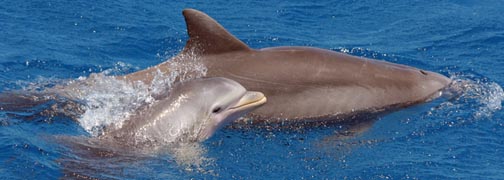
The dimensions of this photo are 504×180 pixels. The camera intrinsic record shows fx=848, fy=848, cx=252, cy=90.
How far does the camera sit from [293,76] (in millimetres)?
10039

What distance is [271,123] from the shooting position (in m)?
9.93

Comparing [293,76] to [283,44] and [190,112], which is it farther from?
[283,44]

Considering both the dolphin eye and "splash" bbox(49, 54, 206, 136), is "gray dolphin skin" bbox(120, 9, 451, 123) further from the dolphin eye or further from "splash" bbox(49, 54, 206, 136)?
the dolphin eye

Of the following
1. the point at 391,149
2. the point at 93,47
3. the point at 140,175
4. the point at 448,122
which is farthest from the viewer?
the point at 93,47

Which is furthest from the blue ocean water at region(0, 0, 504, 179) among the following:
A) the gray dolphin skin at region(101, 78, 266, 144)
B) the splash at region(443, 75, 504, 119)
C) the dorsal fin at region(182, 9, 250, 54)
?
the dorsal fin at region(182, 9, 250, 54)

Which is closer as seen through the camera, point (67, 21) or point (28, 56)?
point (28, 56)

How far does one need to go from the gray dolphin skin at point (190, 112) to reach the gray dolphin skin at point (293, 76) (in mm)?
706

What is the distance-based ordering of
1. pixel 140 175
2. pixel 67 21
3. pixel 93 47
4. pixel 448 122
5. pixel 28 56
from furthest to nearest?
1. pixel 67 21
2. pixel 93 47
3. pixel 28 56
4. pixel 448 122
5. pixel 140 175

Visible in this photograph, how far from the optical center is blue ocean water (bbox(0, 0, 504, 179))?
28.3ft

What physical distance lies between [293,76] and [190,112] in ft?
5.27

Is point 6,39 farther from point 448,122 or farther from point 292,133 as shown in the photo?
point 448,122

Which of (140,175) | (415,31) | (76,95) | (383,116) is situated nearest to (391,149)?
(383,116)

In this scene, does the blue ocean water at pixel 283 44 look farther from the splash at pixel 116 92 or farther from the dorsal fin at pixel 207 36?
the dorsal fin at pixel 207 36

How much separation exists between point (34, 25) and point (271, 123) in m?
6.25
